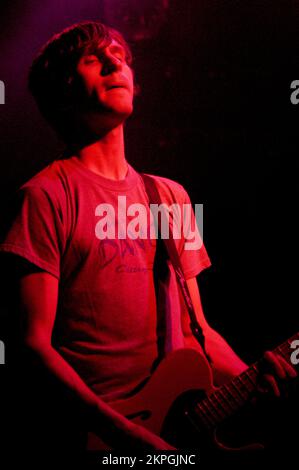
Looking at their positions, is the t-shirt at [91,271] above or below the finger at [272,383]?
above

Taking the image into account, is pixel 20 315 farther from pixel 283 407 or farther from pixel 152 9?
pixel 152 9

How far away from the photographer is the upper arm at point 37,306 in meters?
1.29

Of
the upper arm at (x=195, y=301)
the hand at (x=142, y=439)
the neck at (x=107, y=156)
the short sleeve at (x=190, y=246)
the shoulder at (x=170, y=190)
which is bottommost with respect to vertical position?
the hand at (x=142, y=439)

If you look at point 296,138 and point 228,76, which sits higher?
point 228,76

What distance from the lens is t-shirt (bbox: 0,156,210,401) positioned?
1.38 metres

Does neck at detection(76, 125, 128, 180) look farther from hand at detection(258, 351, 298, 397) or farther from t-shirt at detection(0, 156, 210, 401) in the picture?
hand at detection(258, 351, 298, 397)

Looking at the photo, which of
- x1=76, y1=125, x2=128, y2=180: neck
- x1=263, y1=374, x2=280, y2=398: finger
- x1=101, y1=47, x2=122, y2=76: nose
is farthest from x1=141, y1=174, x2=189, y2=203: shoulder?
x1=263, y1=374, x2=280, y2=398: finger

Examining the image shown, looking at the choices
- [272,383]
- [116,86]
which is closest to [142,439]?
[272,383]

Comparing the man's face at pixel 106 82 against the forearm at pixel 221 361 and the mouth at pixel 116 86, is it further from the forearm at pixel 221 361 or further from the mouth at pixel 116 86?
the forearm at pixel 221 361

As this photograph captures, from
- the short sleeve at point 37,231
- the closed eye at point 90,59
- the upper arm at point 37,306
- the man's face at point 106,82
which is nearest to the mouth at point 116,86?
the man's face at point 106,82

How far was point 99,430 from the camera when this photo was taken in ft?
4.23

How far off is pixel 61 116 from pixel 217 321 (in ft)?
3.33

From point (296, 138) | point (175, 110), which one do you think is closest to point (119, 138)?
point (175, 110)

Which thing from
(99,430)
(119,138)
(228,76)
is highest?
(228,76)
